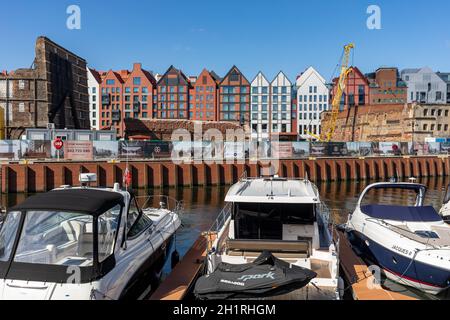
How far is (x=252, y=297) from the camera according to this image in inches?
275

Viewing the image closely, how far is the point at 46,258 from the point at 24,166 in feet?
91.3

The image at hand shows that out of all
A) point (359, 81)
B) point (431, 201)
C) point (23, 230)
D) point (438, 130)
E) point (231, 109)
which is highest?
point (359, 81)

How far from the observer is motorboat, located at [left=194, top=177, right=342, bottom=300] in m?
7.08

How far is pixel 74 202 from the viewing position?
7.74 m

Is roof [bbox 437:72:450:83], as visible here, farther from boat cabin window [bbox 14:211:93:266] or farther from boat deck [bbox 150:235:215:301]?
boat cabin window [bbox 14:211:93:266]

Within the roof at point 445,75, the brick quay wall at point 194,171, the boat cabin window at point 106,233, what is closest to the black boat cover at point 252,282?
the boat cabin window at point 106,233

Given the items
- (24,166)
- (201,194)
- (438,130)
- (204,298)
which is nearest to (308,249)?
(204,298)

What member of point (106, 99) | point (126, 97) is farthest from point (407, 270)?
point (106, 99)

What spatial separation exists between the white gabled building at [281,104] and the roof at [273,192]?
8355cm

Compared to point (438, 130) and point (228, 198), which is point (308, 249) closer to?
point (228, 198)

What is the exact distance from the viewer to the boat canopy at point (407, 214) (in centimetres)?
1255

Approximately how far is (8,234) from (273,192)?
6.49 m

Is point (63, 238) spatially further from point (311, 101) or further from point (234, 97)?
point (311, 101)

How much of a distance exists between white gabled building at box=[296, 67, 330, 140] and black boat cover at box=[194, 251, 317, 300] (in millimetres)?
89388
